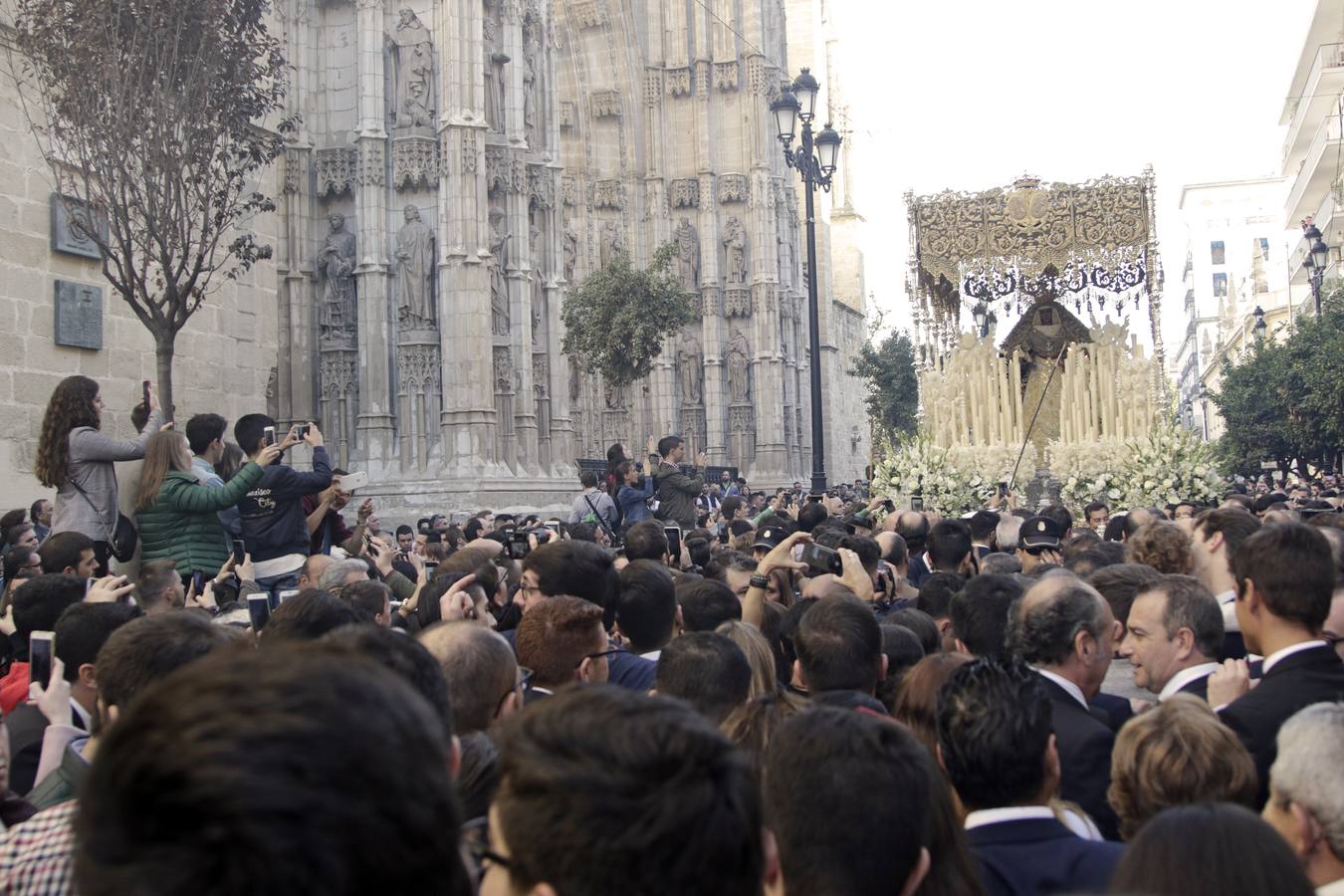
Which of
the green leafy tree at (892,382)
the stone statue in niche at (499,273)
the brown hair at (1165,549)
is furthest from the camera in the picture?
the green leafy tree at (892,382)

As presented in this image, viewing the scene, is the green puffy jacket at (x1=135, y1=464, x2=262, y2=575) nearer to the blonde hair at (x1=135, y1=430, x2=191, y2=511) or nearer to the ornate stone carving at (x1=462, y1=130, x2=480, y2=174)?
the blonde hair at (x1=135, y1=430, x2=191, y2=511)

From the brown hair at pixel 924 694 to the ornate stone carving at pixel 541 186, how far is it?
16315 mm

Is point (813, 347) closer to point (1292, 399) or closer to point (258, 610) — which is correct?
point (258, 610)

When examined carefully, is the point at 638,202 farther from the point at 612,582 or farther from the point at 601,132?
the point at 612,582

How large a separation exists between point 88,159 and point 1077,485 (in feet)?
39.6

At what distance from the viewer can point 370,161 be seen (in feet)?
59.4

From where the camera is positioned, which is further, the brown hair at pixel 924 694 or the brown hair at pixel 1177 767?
the brown hair at pixel 924 694

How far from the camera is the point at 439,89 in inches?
721

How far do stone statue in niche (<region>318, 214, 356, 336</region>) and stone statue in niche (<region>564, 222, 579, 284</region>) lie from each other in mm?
17112

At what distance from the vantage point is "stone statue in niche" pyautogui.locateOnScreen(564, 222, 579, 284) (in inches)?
1404

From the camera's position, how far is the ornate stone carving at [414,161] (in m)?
18.1

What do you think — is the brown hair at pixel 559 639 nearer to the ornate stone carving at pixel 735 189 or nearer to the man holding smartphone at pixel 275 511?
the man holding smartphone at pixel 275 511

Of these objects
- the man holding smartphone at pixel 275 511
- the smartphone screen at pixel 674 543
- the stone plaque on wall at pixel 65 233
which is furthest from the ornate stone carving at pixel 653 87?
the man holding smartphone at pixel 275 511

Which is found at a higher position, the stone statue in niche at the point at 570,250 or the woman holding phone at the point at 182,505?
the stone statue in niche at the point at 570,250
